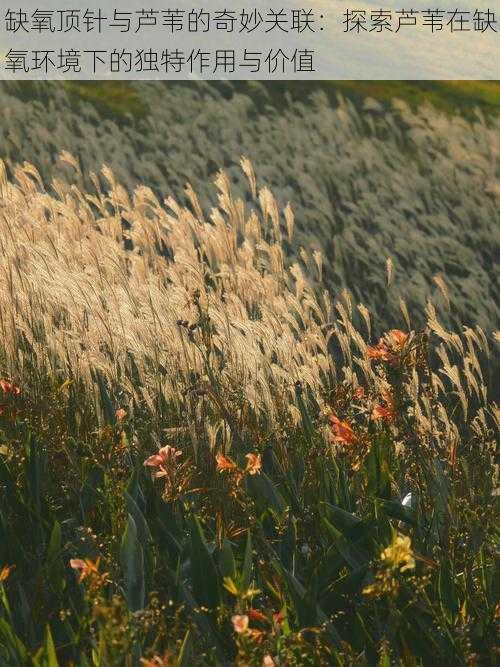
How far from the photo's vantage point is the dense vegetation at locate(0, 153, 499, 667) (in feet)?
6.26

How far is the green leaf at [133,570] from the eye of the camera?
6.40 ft

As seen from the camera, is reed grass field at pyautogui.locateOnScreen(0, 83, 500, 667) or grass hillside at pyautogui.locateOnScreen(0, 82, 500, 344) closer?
reed grass field at pyautogui.locateOnScreen(0, 83, 500, 667)

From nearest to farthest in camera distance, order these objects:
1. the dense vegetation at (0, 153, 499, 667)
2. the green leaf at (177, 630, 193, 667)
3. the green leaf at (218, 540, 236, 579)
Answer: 1. the green leaf at (177, 630, 193, 667)
2. the dense vegetation at (0, 153, 499, 667)
3. the green leaf at (218, 540, 236, 579)

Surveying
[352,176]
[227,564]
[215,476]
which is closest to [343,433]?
[215,476]

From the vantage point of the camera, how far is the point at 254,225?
3.72m

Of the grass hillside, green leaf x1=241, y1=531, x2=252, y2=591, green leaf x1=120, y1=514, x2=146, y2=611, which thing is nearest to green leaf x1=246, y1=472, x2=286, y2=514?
green leaf x1=241, y1=531, x2=252, y2=591

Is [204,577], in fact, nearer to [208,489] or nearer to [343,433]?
[208,489]

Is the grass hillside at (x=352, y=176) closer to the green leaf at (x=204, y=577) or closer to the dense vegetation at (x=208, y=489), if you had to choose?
the dense vegetation at (x=208, y=489)

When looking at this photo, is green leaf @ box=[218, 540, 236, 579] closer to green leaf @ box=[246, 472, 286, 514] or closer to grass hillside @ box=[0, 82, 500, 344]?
green leaf @ box=[246, 472, 286, 514]

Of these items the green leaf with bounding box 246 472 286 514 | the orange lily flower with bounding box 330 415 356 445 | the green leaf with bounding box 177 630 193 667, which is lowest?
the green leaf with bounding box 177 630 193 667

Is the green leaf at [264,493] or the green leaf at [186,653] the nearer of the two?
the green leaf at [186,653]

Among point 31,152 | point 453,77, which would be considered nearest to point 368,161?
point 31,152

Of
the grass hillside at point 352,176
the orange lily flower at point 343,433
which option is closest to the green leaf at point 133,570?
the orange lily flower at point 343,433

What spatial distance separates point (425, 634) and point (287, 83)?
10.2m
